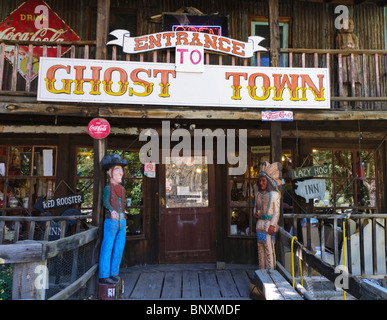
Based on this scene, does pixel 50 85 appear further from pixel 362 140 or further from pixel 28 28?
pixel 362 140

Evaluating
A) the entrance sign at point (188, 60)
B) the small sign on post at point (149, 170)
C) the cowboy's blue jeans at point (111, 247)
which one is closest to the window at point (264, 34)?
the entrance sign at point (188, 60)

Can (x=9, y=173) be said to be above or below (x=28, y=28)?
below

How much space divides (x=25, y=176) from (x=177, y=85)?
13.5 feet

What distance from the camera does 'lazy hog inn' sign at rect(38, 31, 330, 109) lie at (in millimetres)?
4797

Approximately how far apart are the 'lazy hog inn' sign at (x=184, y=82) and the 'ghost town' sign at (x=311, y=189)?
5.74 ft

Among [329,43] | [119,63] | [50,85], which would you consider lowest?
[50,85]

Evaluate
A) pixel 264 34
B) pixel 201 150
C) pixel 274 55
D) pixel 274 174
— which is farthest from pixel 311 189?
pixel 264 34

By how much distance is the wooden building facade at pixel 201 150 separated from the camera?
6.52m

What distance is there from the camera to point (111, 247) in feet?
15.0

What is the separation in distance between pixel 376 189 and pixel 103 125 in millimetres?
6483

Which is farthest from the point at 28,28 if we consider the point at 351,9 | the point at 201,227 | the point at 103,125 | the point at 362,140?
the point at 362,140

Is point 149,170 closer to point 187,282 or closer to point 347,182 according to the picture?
point 187,282

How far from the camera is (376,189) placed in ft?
23.4
